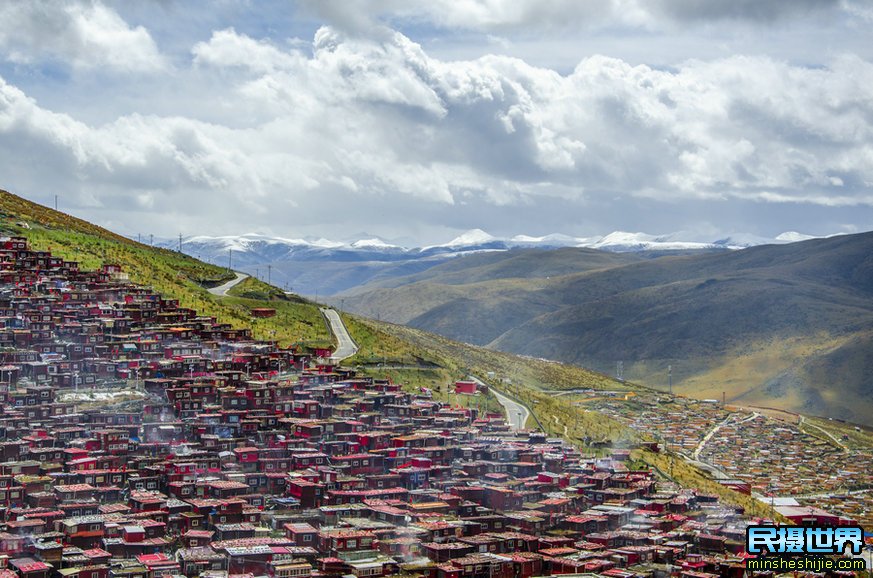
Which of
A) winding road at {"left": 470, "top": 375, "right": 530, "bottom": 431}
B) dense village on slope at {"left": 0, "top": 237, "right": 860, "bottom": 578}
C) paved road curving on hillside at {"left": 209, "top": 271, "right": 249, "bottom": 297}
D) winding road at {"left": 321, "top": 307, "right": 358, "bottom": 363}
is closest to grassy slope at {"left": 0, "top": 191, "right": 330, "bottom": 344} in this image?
paved road curving on hillside at {"left": 209, "top": 271, "right": 249, "bottom": 297}

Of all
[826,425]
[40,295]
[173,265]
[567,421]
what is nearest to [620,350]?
[826,425]

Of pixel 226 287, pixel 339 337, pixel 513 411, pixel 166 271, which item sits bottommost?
pixel 513 411

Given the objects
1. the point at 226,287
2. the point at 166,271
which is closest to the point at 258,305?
the point at 226,287

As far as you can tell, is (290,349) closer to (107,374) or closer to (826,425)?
(107,374)

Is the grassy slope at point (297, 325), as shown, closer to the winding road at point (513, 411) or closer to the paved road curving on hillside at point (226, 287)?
the paved road curving on hillside at point (226, 287)

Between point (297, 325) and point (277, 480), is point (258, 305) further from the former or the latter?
point (277, 480)

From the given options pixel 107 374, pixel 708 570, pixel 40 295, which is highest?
pixel 40 295

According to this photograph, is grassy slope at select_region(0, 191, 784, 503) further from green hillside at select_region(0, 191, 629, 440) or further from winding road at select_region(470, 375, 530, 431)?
winding road at select_region(470, 375, 530, 431)
